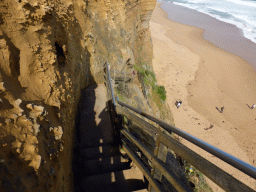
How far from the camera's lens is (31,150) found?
1.59m

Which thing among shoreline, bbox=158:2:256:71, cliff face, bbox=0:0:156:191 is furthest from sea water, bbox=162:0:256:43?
cliff face, bbox=0:0:156:191

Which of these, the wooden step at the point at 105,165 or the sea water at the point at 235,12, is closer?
the wooden step at the point at 105,165

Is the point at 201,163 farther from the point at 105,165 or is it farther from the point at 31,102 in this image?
→ the point at 105,165

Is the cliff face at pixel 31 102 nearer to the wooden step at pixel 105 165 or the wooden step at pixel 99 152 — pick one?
the wooden step at pixel 105 165

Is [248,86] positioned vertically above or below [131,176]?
below

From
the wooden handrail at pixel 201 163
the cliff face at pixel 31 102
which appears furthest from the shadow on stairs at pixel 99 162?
the wooden handrail at pixel 201 163

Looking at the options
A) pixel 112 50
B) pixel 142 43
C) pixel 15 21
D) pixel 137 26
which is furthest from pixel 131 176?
pixel 142 43

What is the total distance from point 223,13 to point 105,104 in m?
44.8

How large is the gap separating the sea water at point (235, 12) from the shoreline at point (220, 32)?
5.28ft

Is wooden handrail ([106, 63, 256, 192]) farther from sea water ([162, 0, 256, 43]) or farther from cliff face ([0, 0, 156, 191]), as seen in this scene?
sea water ([162, 0, 256, 43])

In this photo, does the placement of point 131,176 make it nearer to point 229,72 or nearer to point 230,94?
point 230,94

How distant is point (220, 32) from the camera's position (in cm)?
2858

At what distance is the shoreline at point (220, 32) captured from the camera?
2336 centimetres

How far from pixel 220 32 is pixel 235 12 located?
1680 cm
